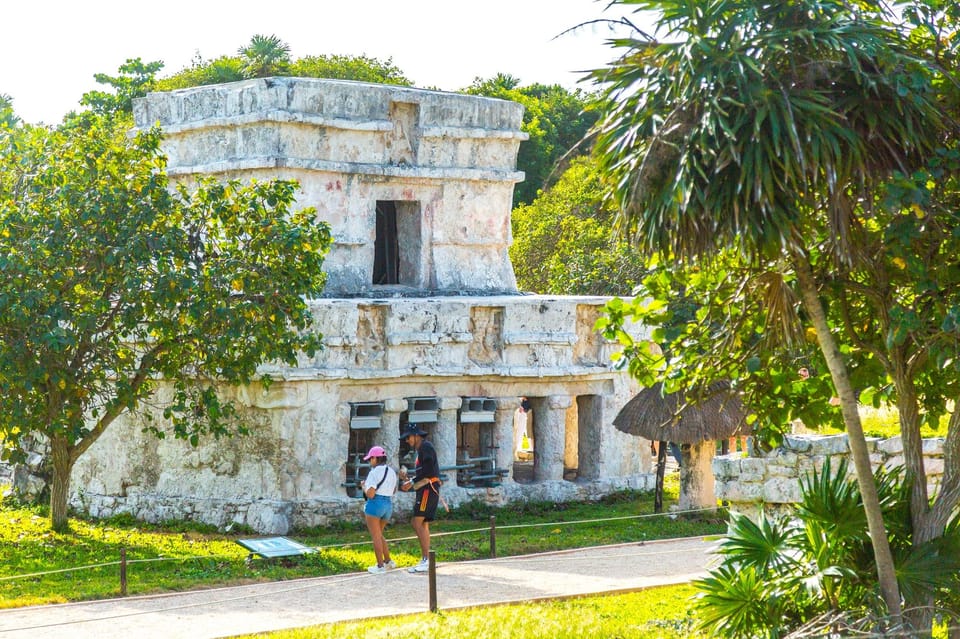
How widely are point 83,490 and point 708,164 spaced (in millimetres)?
13825

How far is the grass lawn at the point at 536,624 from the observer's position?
10586 millimetres

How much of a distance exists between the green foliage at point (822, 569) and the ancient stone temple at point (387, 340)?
29.9 ft

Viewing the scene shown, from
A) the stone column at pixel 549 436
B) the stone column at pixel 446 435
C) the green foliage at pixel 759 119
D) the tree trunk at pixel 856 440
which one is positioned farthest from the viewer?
the stone column at pixel 549 436

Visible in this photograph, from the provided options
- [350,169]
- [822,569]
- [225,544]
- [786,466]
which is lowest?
[225,544]

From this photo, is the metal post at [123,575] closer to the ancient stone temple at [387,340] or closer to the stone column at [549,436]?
the ancient stone temple at [387,340]

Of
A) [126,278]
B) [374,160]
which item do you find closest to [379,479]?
[126,278]

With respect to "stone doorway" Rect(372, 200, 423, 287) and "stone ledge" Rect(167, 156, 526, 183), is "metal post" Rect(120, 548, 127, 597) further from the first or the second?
"stone doorway" Rect(372, 200, 423, 287)

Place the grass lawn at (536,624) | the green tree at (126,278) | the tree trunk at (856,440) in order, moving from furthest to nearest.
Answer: the green tree at (126,278) → the grass lawn at (536,624) → the tree trunk at (856,440)

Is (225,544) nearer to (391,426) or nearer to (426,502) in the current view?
(391,426)

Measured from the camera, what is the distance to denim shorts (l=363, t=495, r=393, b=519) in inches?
543

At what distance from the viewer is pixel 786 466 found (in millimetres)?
12609

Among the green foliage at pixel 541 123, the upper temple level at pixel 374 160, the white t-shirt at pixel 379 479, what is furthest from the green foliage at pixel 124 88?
the white t-shirt at pixel 379 479

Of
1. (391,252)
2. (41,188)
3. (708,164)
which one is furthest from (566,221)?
(708,164)

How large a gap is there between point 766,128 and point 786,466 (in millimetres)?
5408
